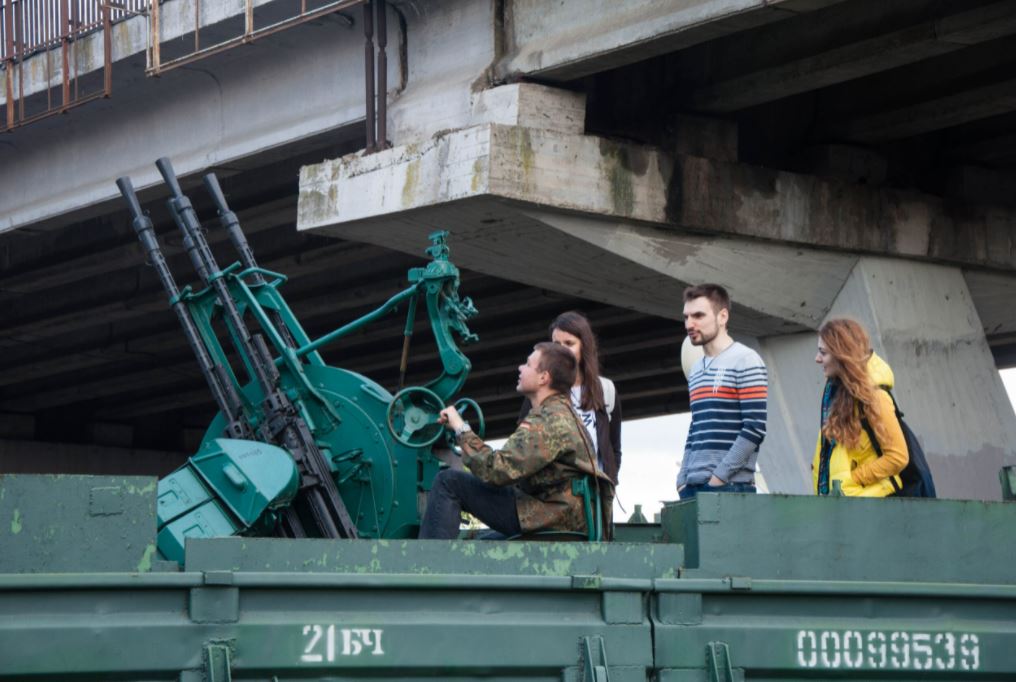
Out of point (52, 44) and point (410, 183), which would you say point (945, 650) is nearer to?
point (410, 183)

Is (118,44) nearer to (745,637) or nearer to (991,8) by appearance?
(991,8)

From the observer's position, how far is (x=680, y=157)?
1250cm

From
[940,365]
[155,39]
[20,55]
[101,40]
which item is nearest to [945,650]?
[940,365]

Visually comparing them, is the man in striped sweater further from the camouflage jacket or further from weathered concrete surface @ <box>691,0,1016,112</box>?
weathered concrete surface @ <box>691,0,1016,112</box>

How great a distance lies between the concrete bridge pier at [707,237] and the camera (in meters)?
11.9

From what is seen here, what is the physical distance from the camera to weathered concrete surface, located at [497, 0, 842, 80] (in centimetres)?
1069

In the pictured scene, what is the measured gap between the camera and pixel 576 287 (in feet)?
42.8

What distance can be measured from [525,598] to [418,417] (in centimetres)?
212

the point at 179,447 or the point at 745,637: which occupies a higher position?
the point at 179,447

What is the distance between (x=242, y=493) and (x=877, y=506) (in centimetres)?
286

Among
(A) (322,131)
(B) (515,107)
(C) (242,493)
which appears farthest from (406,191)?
(C) (242,493)

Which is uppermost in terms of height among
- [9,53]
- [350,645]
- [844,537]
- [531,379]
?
[9,53]

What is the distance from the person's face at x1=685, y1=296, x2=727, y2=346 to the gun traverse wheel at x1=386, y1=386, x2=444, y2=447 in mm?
1202

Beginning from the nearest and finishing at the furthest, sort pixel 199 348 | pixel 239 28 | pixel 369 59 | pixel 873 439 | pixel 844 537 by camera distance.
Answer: pixel 844 537
pixel 873 439
pixel 199 348
pixel 369 59
pixel 239 28
